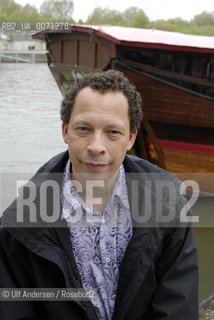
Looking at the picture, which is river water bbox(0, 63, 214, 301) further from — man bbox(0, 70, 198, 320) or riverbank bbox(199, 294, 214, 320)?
man bbox(0, 70, 198, 320)

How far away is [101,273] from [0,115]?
15339 millimetres

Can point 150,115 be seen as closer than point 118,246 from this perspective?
No

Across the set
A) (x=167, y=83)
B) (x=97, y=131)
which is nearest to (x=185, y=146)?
(x=167, y=83)

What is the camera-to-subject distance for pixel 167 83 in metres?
6.98

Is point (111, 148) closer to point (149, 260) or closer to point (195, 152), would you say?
point (149, 260)

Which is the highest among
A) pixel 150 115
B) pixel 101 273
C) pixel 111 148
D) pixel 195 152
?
→ pixel 111 148

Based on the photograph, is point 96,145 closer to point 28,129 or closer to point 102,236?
point 102,236

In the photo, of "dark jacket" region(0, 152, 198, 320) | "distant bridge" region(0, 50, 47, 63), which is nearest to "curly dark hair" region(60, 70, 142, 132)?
"dark jacket" region(0, 152, 198, 320)

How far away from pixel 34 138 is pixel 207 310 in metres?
10.2

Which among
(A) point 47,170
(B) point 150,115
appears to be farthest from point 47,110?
(A) point 47,170

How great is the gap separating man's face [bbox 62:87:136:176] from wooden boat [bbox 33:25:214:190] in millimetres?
5117

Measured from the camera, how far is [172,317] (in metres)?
1.63

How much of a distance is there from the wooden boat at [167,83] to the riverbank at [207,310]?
13.6 ft

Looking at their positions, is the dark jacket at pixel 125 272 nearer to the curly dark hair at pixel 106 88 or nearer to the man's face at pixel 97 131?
the man's face at pixel 97 131
